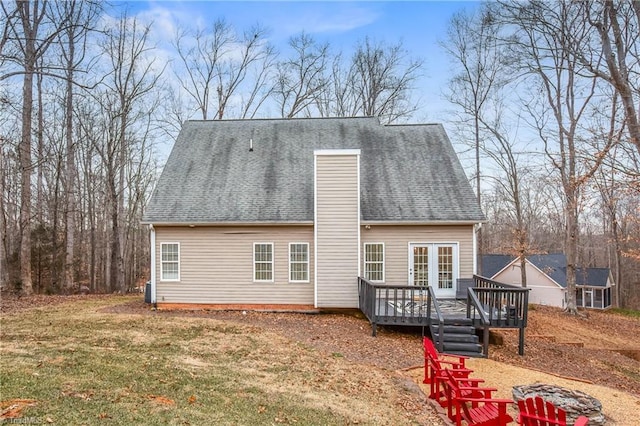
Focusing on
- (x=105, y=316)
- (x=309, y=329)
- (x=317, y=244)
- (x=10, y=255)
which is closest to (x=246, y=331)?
(x=309, y=329)

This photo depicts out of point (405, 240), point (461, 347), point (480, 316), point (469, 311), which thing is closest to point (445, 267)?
point (405, 240)

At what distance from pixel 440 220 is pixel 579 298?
89.4ft

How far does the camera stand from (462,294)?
44.5 feet

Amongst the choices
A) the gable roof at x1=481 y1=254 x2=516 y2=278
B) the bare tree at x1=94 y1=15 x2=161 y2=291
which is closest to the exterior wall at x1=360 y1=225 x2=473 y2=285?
the bare tree at x1=94 y1=15 x2=161 y2=291

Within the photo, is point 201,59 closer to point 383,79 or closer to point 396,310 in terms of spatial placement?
point 383,79

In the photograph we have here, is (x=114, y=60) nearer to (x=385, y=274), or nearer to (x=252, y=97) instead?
(x=252, y=97)

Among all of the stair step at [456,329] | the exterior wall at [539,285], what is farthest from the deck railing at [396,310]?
the exterior wall at [539,285]

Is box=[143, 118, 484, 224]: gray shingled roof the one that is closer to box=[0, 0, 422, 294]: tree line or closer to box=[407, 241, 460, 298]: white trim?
box=[407, 241, 460, 298]: white trim

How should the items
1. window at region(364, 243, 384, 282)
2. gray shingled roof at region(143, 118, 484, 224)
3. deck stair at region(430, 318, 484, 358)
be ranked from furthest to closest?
gray shingled roof at region(143, 118, 484, 224), window at region(364, 243, 384, 282), deck stair at region(430, 318, 484, 358)

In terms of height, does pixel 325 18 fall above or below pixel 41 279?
above

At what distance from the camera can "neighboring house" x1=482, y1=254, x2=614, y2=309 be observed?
31.0 m

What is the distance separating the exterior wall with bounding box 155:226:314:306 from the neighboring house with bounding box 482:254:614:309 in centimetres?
2274

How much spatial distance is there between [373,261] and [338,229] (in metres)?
1.80

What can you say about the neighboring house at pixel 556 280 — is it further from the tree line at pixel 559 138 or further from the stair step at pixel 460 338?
the stair step at pixel 460 338
